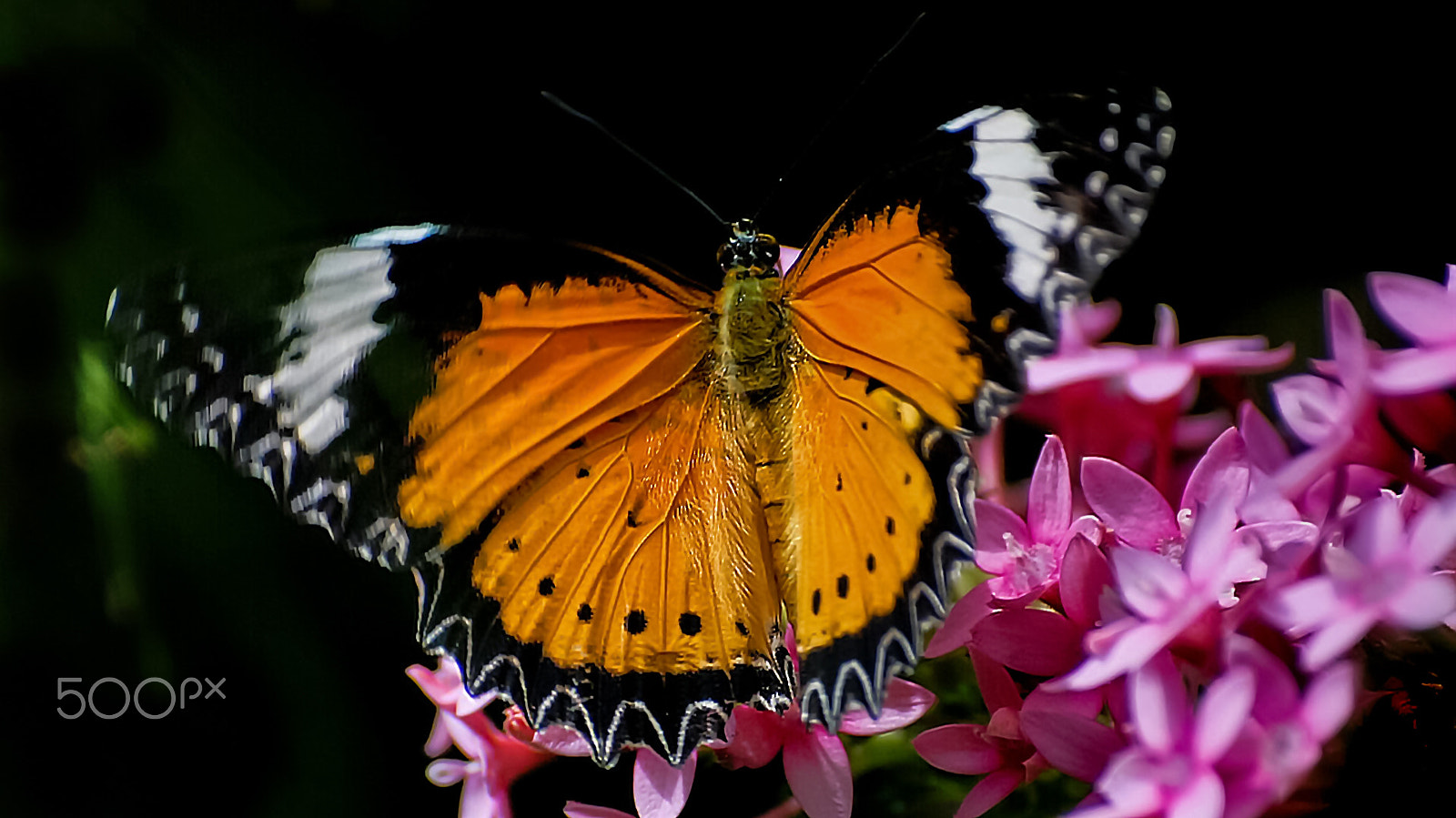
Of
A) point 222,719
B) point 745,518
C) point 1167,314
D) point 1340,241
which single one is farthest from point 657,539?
point 1340,241

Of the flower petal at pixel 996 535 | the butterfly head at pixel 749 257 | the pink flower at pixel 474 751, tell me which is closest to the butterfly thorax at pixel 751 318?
the butterfly head at pixel 749 257

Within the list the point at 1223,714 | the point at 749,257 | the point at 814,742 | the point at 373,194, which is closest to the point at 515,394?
the point at 749,257

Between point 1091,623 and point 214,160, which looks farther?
point 214,160

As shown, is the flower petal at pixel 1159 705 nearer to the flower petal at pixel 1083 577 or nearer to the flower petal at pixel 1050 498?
the flower petal at pixel 1083 577

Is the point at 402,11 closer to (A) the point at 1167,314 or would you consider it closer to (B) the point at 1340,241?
(A) the point at 1167,314

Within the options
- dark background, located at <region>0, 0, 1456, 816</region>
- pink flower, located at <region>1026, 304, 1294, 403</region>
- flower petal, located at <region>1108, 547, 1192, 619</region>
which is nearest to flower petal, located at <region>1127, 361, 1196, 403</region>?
pink flower, located at <region>1026, 304, 1294, 403</region>

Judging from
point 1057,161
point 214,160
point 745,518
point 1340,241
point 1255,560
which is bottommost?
point 1255,560
